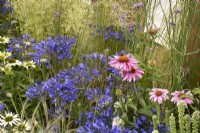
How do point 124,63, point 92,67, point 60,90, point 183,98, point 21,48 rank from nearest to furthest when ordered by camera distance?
point 124,63, point 183,98, point 60,90, point 92,67, point 21,48

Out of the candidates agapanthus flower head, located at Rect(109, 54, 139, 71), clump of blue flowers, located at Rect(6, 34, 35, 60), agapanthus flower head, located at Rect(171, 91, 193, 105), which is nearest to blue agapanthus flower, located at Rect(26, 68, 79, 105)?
agapanthus flower head, located at Rect(109, 54, 139, 71)

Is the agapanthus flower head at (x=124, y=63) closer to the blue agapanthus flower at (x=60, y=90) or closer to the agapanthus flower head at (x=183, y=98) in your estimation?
the agapanthus flower head at (x=183, y=98)

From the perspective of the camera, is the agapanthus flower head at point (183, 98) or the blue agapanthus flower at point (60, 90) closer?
the agapanthus flower head at point (183, 98)

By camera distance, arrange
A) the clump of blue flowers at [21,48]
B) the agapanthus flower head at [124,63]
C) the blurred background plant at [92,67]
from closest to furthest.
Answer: the agapanthus flower head at [124,63]
the blurred background plant at [92,67]
the clump of blue flowers at [21,48]

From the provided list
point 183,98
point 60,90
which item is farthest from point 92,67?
point 183,98

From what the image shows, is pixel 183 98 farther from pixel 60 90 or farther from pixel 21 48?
pixel 21 48

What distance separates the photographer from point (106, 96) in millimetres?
2529

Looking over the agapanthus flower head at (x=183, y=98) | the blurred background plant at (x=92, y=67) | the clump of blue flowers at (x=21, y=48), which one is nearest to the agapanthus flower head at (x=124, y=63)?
the blurred background plant at (x=92, y=67)

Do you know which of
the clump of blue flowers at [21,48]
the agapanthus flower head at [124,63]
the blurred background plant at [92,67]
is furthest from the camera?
the clump of blue flowers at [21,48]

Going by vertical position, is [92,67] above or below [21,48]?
below

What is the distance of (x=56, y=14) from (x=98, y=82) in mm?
983

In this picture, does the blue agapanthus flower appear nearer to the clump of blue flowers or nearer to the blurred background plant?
the blurred background plant

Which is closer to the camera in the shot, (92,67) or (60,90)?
(60,90)

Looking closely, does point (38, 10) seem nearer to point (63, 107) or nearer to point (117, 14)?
point (117, 14)
